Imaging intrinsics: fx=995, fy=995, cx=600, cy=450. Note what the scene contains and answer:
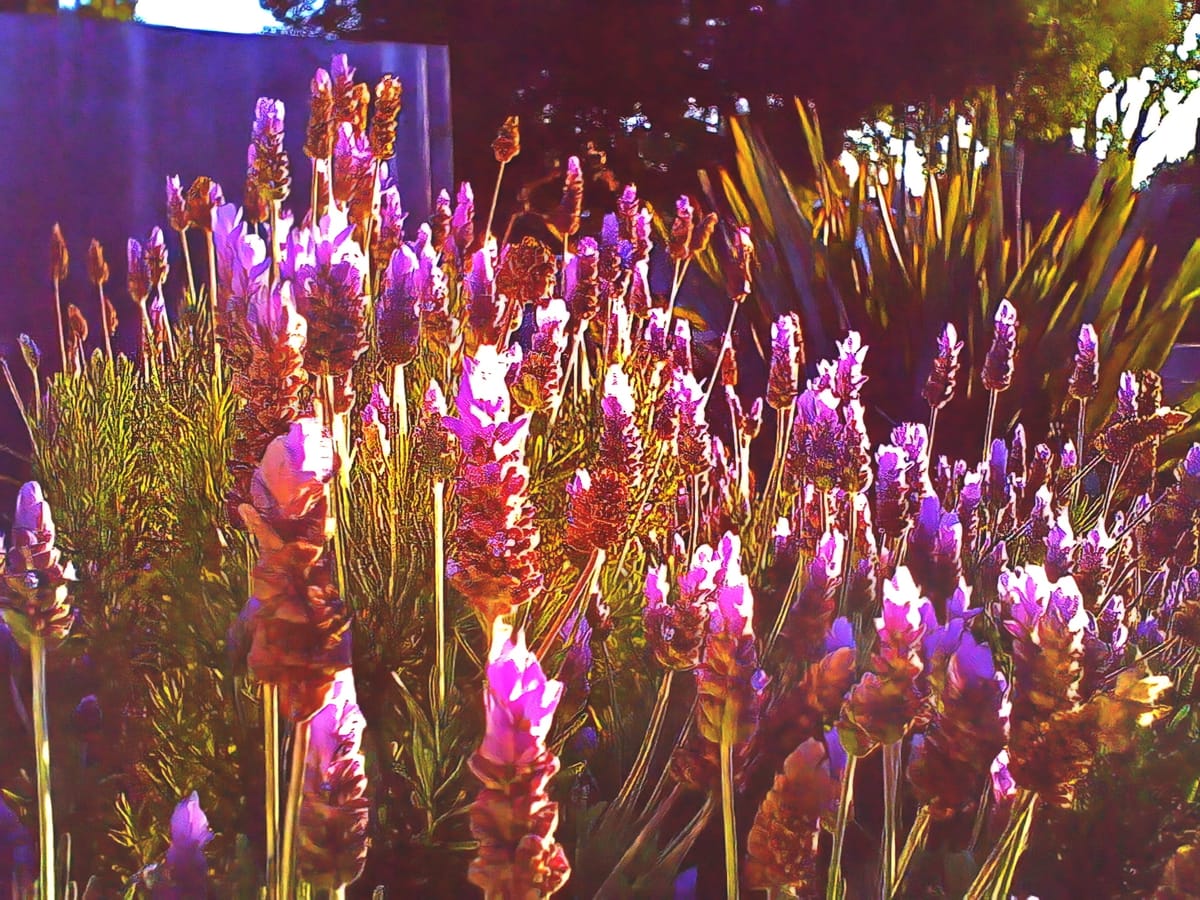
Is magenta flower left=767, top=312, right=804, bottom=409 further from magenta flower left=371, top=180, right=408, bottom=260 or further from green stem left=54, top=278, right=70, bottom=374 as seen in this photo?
green stem left=54, top=278, right=70, bottom=374

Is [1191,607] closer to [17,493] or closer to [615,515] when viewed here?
[615,515]

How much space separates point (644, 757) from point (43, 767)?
94 cm

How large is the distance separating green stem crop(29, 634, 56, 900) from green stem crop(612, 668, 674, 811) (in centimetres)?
89

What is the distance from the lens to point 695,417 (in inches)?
67.1

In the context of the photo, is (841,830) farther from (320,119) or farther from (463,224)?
(320,119)

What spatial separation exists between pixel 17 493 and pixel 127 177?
0.52 metres

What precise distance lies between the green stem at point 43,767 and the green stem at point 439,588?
0.60m

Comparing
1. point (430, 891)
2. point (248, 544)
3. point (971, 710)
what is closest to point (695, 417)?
point (971, 710)

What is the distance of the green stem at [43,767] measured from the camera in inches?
59.9

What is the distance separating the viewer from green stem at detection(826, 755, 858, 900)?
4.96ft

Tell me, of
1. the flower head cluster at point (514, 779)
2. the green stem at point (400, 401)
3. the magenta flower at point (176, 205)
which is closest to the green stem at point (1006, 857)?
the flower head cluster at point (514, 779)

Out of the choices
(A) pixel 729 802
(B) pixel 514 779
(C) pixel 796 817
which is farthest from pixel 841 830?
(B) pixel 514 779

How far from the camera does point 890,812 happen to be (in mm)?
1581

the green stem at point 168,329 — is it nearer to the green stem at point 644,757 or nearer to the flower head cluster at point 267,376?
the flower head cluster at point 267,376
